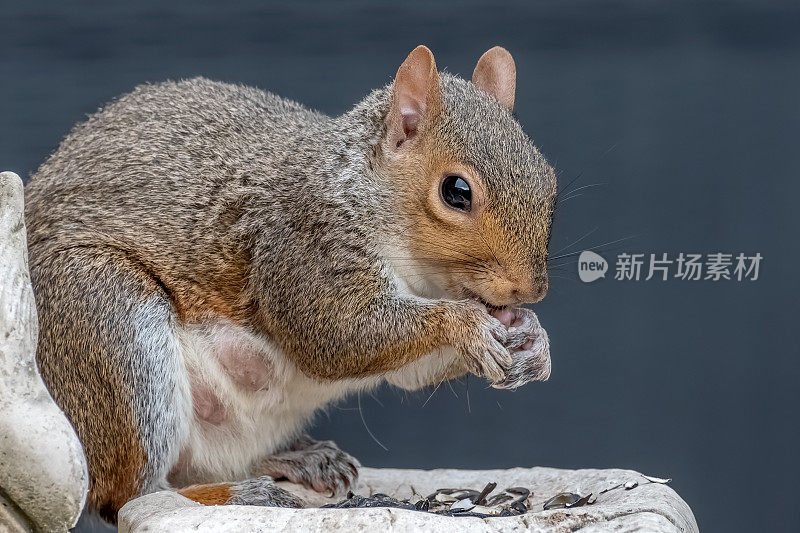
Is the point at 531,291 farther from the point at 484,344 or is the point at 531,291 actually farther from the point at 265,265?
the point at 265,265

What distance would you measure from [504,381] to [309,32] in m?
2.22

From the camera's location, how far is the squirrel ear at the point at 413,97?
276 centimetres

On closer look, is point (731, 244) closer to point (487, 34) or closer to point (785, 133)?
point (785, 133)

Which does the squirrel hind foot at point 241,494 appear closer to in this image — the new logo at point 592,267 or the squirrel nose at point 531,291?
the squirrel nose at point 531,291

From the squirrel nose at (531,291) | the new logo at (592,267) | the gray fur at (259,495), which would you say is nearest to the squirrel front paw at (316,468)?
the gray fur at (259,495)

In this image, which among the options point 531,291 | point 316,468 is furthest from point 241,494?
point 531,291

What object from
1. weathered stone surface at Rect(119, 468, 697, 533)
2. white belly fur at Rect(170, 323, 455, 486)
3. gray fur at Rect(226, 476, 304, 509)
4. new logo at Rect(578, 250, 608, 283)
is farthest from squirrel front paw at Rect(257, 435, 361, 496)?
new logo at Rect(578, 250, 608, 283)

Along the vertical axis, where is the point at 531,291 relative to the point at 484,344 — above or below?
above

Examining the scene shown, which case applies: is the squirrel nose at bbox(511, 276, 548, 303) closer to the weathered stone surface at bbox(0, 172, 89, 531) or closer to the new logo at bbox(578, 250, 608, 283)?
the weathered stone surface at bbox(0, 172, 89, 531)

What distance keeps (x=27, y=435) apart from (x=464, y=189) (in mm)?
1199

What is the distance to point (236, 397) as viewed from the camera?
10.2ft

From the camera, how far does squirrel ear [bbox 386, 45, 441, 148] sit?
9.04 ft

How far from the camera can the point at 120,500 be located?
2.78 metres

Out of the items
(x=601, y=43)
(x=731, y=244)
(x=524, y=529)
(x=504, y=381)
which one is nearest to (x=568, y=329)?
(x=731, y=244)
